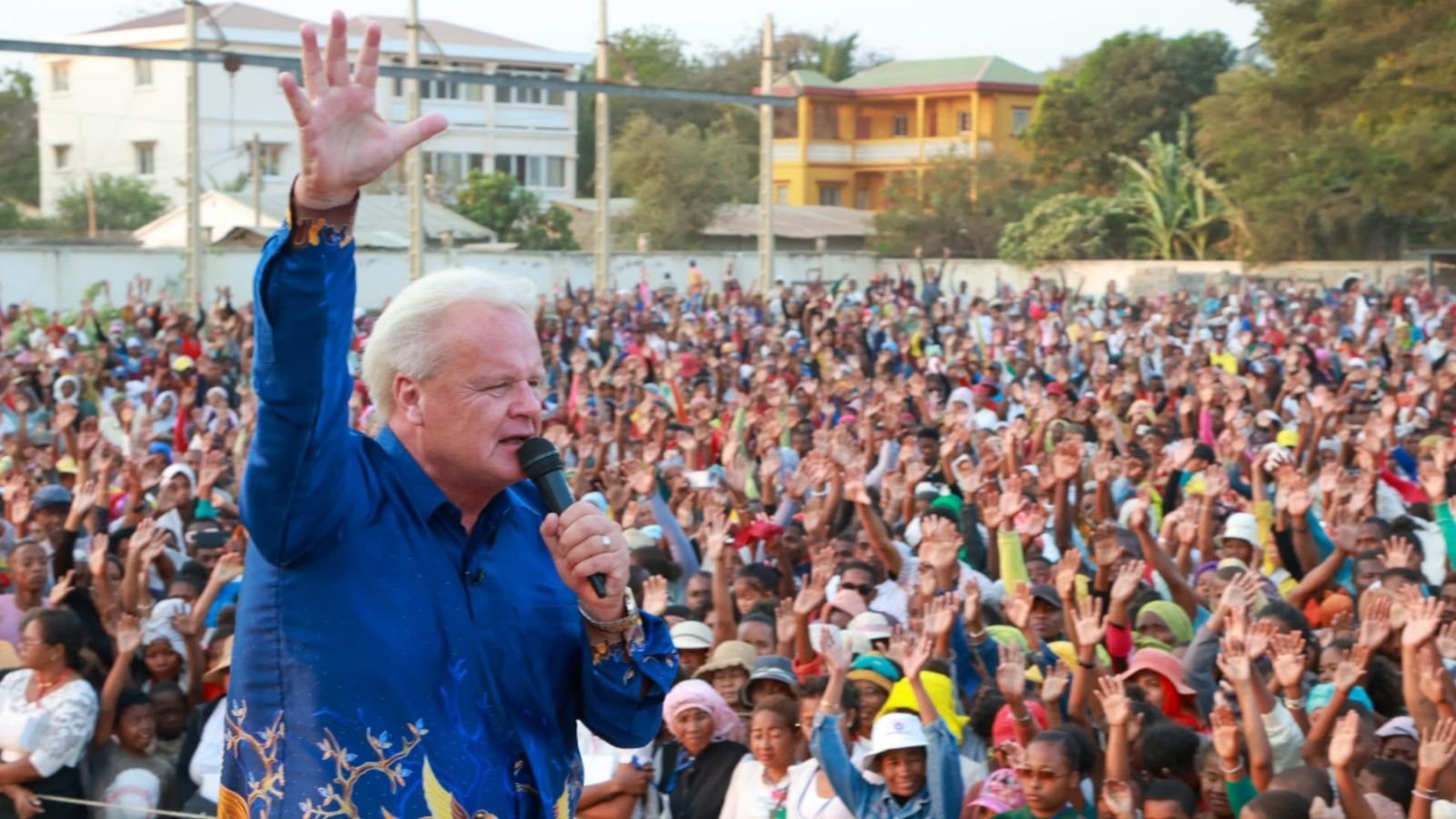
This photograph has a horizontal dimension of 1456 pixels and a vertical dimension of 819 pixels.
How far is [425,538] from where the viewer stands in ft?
→ 7.78

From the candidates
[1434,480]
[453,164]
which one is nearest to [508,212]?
[453,164]

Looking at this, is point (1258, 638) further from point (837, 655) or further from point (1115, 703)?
point (837, 655)

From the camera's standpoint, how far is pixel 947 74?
59.5 metres

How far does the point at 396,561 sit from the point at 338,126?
21.3 inches

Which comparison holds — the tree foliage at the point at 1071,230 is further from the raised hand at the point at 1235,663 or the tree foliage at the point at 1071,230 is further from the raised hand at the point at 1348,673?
the raised hand at the point at 1235,663

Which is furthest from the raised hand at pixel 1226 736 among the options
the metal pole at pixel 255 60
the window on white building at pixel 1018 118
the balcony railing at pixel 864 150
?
the window on white building at pixel 1018 118

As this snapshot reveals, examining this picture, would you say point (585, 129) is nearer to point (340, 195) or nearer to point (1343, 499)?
point (1343, 499)

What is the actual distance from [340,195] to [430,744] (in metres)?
0.66

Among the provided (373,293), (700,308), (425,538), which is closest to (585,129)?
(373,293)

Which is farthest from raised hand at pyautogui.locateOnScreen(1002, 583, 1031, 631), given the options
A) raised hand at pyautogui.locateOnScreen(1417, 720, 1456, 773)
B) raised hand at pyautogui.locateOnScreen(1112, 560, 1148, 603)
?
raised hand at pyautogui.locateOnScreen(1417, 720, 1456, 773)

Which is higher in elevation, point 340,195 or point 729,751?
point 340,195

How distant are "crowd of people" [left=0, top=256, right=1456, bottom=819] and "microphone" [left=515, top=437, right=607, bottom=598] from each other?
1.16 ft

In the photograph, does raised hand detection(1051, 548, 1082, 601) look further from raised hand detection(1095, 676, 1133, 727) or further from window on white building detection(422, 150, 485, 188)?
window on white building detection(422, 150, 485, 188)

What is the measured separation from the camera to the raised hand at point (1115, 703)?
518cm
